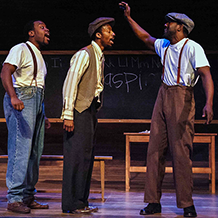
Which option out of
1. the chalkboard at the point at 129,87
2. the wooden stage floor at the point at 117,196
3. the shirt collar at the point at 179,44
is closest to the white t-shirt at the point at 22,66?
the wooden stage floor at the point at 117,196

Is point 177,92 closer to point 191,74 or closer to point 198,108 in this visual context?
point 191,74

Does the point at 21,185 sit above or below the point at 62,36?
below

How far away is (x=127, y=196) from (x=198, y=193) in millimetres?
984

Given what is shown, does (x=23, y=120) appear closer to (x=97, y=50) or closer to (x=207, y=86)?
(x=97, y=50)

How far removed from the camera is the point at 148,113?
5.97m

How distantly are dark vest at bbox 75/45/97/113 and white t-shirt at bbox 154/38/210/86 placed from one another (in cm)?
64

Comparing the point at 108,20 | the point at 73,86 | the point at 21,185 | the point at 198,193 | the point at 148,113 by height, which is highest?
the point at 108,20

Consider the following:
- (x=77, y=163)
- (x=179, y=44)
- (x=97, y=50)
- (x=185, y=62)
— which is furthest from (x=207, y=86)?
(x=77, y=163)

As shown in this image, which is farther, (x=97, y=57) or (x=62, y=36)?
(x=62, y=36)

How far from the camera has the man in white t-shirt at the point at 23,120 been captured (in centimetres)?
308

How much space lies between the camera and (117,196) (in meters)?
4.14

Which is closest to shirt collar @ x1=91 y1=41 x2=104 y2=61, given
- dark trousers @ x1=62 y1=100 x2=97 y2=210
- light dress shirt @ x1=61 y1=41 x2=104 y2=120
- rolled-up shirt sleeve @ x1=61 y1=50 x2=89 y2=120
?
light dress shirt @ x1=61 y1=41 x2=104 y2=120

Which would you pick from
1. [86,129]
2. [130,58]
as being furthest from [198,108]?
[86,129]

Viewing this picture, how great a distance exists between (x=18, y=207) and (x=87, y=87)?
1.21 m
